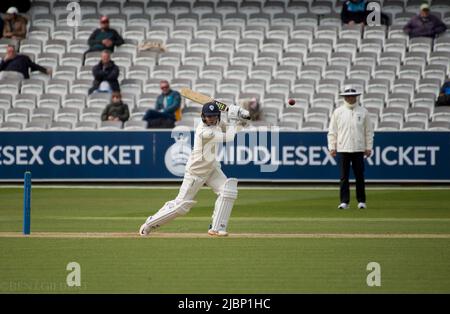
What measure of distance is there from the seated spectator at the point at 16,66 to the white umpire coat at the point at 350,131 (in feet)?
32.5

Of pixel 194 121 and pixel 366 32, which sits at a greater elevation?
pixel 366 32

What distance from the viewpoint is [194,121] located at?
22141 millimetres

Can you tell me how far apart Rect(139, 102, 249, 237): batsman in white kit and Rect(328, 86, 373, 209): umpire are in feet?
13.6

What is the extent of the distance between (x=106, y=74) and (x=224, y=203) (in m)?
11.4

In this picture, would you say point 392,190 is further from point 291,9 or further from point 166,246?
point 166,246

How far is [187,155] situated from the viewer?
21.4 m

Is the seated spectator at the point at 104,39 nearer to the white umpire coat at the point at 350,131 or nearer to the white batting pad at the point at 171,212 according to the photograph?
the white umpire coat at the point at 350,131

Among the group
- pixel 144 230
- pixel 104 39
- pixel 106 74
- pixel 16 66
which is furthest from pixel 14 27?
pixel 144 230

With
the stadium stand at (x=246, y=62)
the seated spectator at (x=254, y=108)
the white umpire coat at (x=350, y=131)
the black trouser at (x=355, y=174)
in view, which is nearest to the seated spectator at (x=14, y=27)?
the stadium stand at (x=246, y=62)

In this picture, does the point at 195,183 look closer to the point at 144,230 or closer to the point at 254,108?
the point at 144,230

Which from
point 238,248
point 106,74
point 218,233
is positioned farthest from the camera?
point 106,74
